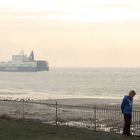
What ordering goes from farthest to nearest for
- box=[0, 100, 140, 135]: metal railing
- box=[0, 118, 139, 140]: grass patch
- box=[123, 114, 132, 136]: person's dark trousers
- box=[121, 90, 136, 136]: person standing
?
box=[0, 100, 140, 135]: metal railing, box=[123, 114, 132, 136]: person's dark trousers, box=[121, 90, 136, 136]: person standing, box=[0, 118, 139, 140]: grass patch

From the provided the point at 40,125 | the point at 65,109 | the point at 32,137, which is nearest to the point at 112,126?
the point at 40,125

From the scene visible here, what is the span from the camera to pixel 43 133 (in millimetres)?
18406

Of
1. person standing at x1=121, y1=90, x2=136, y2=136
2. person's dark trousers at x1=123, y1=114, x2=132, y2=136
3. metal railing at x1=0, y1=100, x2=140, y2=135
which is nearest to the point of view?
person standing at x1=121, y1=90, x2=136, y2=136

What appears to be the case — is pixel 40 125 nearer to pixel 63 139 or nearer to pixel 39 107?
pixel 63 139

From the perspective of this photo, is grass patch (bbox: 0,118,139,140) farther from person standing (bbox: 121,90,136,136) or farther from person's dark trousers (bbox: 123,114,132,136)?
person standing (bbox: 121,90,136,136)

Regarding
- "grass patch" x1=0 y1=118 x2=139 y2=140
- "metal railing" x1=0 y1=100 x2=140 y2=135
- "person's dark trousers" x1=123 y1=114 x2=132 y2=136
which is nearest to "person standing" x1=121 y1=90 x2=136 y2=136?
"person's dark trousers" x1=123 y1=114 x2=132 y2=136

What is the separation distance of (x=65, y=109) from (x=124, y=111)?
677 inches

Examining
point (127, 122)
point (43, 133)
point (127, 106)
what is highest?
point (127, 106)

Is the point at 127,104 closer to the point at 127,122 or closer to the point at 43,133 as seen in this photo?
the point at 127,122

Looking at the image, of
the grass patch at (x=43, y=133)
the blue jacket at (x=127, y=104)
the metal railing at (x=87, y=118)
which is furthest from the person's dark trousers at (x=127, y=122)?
the metal railing at (x=87, y=118)

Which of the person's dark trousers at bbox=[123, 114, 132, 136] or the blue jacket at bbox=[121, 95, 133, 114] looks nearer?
the blue jacket at bbox=[121, 95, 133, 114]

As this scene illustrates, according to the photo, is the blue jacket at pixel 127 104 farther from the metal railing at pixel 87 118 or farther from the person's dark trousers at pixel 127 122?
the metal railing at pixel 87 118

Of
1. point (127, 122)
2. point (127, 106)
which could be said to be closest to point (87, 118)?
point (127, 122)

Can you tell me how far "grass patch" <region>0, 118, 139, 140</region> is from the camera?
17281mm
